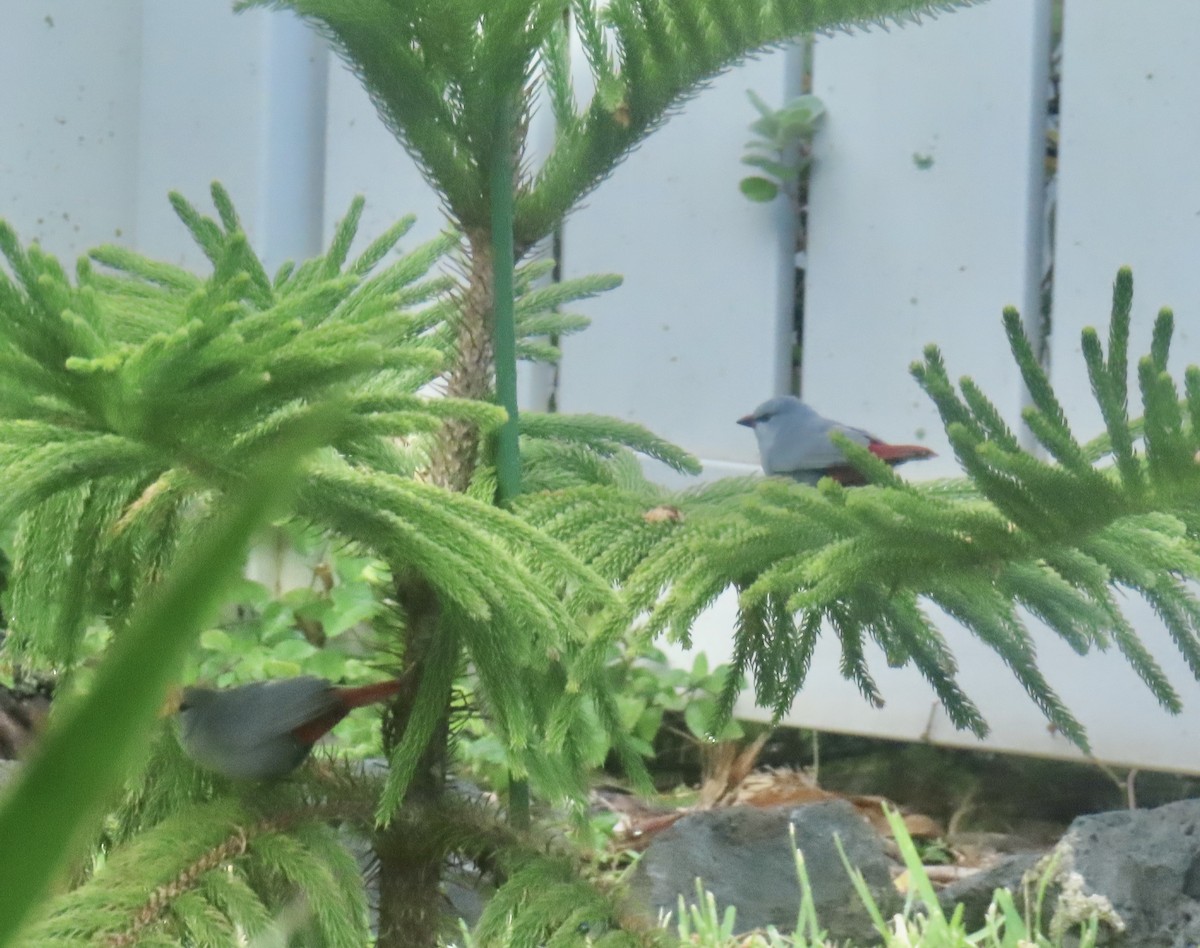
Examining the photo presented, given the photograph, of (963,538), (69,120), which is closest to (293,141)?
(69,120)

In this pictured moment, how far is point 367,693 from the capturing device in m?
0.63

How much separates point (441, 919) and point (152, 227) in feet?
6.47

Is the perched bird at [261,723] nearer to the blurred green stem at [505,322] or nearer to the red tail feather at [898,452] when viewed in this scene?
the blurred green stem at [505,322]

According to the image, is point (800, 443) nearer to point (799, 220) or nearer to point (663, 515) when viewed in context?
point (663, 515)

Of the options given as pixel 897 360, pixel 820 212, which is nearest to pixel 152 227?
pixel 820 212

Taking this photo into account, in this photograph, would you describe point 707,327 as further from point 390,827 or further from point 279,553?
point 390,827

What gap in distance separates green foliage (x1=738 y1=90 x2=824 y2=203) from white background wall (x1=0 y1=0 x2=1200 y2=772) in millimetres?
38

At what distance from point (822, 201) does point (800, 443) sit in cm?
96

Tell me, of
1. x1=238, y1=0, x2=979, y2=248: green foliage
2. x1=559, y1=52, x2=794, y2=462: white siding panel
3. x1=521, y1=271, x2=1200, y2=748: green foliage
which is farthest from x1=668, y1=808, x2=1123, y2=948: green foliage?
x1=559, y1=52, x2=794, y2=462: white siding panel

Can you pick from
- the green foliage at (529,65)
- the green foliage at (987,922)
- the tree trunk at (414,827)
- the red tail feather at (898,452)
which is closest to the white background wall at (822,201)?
the green foliage at (987,922)

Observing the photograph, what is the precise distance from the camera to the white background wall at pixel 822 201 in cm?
175

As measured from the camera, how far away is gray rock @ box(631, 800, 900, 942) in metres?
1.42

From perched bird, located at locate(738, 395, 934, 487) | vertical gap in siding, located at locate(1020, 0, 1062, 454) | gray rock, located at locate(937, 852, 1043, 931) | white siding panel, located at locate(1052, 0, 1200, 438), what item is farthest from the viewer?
vertical gap in siding, located at locate(1020, 0, 1062, 454)

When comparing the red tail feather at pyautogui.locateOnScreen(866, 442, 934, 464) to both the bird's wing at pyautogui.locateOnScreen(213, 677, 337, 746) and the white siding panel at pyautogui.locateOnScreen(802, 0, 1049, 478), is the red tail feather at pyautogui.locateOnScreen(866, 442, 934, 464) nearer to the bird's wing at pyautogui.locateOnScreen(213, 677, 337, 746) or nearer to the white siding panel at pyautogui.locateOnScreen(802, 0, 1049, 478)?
the bird's wing at pyautogui.locateOnScreen(213, 677, 337, 746)
